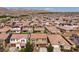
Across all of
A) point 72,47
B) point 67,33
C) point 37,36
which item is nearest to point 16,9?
point 37,36

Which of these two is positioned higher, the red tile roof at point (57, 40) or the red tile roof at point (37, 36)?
the red tile roof at point (37, 36)

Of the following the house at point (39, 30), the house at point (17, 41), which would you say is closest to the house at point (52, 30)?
the house at point (39, 30)

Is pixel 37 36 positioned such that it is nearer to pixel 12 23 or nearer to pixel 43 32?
pixel 43 32

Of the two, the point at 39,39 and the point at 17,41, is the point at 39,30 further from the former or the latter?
the point at 17,41

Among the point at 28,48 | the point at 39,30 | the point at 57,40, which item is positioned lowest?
the point at 28,48

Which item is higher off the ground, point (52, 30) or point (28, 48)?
point (52, 30)

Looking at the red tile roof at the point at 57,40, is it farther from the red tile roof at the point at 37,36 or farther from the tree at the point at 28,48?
the tree at the point at 28,48

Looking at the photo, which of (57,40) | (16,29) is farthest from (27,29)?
(57,40)
